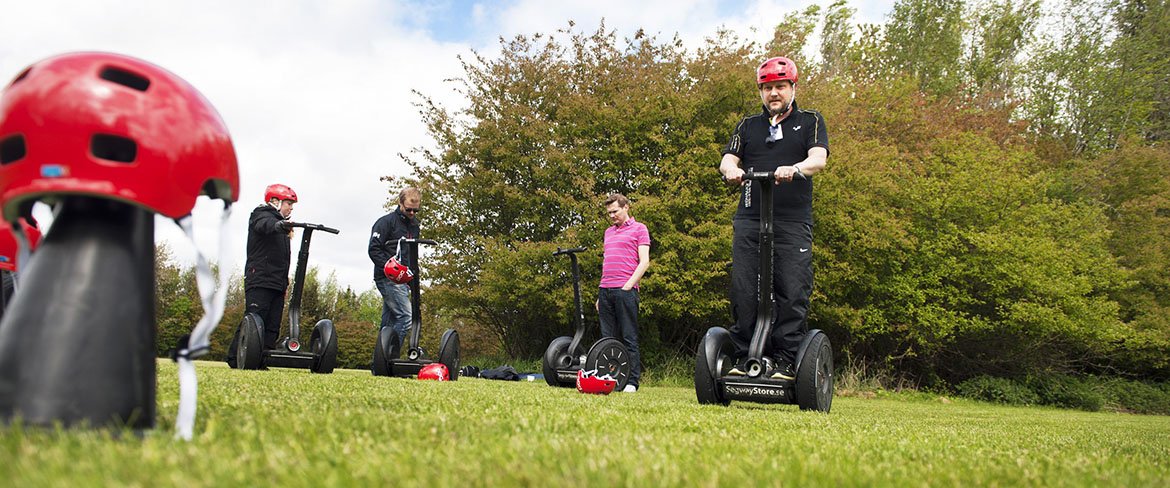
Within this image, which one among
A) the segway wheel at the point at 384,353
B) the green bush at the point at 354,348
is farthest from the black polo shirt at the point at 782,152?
the green bush at the point at 354,348

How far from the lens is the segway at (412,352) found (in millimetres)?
9094

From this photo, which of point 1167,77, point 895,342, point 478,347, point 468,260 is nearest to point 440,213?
point 468,260

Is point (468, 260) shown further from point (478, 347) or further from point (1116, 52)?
point (1116, 52)

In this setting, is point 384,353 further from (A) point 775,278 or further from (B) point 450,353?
(A) point 775,278

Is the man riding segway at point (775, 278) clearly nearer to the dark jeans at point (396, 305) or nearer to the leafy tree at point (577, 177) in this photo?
the dark jeans at point (396, 305)

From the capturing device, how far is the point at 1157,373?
23.8 m

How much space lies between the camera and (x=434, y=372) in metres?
8.89

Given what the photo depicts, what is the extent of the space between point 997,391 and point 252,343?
648 inches

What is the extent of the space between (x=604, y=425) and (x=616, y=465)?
1095mm

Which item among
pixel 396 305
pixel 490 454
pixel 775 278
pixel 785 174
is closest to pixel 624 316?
pixel 396 305

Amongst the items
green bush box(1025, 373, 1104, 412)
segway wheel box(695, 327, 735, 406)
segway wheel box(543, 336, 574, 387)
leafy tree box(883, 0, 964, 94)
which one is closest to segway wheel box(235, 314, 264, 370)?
segway wheel box(543, 336, 574, 387)

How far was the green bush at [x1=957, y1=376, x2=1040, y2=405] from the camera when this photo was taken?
1794 cm

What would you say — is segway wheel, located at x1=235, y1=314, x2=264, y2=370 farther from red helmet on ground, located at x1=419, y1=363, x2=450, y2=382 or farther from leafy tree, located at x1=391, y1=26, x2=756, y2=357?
leafy tree, located at x1=391, y1=26, x2=756, y2=357

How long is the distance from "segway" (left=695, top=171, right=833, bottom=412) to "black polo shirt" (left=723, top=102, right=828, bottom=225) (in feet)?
0.80
